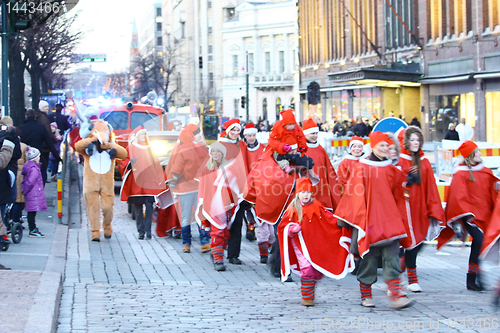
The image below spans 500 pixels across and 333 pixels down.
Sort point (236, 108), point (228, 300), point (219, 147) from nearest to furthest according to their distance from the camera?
1. point (228, 300)
2. point (219, 147)
3. point (236, 108)

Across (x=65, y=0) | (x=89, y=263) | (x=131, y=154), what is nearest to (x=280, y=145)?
(x=89, y=263)

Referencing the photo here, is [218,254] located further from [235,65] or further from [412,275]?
[235,65]

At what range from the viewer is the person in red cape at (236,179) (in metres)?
8.95

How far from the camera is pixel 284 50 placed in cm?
8831

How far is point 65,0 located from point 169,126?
4.67 meters

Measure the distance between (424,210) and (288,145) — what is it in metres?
1.75

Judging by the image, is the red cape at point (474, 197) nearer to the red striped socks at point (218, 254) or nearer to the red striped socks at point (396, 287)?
the red striped socks at point (396, 287)

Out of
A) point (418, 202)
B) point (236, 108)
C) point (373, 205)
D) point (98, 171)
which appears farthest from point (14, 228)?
point (236, 108)

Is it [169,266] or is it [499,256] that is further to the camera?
[169,266]

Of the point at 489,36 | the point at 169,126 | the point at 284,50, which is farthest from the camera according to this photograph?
the point at 284,50

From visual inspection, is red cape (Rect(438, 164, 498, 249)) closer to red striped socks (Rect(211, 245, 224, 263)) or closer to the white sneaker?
the white sneaker

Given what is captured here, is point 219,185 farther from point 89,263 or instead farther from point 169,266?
point 89,263

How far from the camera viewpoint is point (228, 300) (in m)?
6.89

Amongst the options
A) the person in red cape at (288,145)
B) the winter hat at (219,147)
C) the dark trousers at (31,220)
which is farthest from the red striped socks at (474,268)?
the dark trousers at (31,220)
